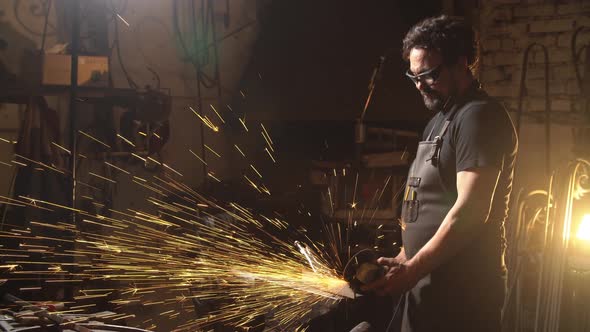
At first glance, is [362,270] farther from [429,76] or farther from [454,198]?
[429,76]

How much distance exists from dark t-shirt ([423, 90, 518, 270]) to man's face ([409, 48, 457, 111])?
13 centimetres

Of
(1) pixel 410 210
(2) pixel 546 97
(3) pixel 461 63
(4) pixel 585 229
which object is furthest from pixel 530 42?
(1) pixel 410 210

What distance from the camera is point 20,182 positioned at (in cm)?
514

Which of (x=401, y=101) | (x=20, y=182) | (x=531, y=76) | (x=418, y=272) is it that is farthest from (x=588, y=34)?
(x=20, y=182)

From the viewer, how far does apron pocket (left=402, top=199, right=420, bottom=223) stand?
108 inches

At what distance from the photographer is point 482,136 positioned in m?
2.38

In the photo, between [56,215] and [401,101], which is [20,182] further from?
[401,101]

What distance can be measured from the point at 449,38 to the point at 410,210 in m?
0.83

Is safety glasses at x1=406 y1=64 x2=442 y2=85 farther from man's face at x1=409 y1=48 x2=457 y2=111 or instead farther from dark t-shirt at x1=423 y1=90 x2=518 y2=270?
dark t-shirt at x1=423 y1=90 x2=518 y2=270

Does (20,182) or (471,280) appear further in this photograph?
(20,182)

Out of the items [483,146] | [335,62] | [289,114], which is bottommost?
[483,146]

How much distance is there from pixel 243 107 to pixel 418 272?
4.31 metres

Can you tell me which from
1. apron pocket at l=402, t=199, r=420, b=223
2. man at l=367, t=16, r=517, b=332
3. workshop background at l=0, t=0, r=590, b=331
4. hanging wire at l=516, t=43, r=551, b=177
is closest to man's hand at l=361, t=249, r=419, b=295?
man at l=367, t=16, r=517, b=332

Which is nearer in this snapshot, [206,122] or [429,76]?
[429,76]
